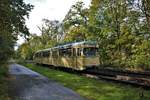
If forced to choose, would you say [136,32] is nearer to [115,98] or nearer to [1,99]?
[115,98]

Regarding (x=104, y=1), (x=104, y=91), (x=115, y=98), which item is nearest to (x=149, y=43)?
(x=104, y=91)

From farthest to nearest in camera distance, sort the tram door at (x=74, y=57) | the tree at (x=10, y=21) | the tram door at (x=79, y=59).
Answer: the tram door at (x=74, y=57)
the tram door at (x=79, y=59)
the tree at (x=10, y=21)

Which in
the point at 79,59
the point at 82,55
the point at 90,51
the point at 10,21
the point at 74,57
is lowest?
the point at 79,59

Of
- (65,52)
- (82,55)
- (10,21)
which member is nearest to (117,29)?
(65,52)

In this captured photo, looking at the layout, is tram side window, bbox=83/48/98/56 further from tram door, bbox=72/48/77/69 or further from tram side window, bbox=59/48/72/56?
tram side window, bbox=59/48/72/56

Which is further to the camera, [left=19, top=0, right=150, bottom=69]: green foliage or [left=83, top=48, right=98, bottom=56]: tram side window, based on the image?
[left=83, top=48, right=98, bottom=56]: tram side window

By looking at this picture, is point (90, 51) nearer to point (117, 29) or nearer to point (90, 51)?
point (90, 51)

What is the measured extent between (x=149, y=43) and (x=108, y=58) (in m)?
18.0

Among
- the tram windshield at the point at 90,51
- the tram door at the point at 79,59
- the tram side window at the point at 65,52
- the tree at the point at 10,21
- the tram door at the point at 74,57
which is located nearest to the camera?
the tree at the point at 10,21

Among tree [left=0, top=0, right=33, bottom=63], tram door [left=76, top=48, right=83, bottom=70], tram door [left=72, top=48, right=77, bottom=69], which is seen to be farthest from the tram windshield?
tree [left=0, top=0, right=33, bottom=63]

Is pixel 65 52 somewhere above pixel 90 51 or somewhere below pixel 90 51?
above

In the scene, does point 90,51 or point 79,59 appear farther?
point 90,51

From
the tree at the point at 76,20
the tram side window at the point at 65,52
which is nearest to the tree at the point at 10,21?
the tram side window at the point at 65,52

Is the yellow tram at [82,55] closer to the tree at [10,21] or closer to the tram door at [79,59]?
the tram door at [79,59]
